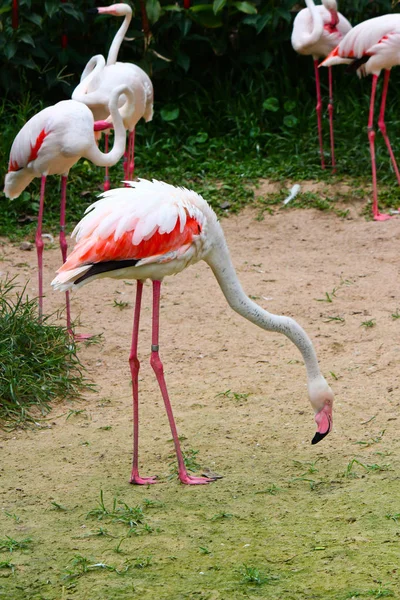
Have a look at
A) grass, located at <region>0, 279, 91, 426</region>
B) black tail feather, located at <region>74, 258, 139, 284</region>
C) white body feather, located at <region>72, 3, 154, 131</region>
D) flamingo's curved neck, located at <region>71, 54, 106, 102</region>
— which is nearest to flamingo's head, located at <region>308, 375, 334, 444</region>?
black tail feather, located at <region>74, 258, 139, 284</region>

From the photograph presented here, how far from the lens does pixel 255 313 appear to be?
406 centimetres

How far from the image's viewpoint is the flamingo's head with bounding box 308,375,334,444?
3.93m

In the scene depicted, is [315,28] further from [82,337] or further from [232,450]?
[232,450]

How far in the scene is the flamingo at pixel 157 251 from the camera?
12.7 ft

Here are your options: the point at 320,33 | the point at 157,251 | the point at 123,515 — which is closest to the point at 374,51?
the point at 320,33

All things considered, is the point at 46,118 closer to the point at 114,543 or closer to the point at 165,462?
the point at 165,462

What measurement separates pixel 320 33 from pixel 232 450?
471 cm

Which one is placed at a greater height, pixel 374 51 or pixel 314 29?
pixel 314 29

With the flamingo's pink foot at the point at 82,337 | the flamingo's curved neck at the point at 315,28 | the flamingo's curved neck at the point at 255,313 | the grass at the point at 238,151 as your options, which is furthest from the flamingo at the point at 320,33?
the flamingo's curved neck at the point at 255,313

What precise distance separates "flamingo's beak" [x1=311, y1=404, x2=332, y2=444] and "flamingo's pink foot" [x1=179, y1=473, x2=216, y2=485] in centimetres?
48

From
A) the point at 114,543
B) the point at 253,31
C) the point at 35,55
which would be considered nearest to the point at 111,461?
the point at 114,543

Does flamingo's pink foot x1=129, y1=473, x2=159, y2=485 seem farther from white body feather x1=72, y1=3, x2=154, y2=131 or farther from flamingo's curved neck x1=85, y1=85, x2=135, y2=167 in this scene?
white body feather x1=72, y1=3, x2=154, y2=131

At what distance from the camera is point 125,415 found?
4730 mm

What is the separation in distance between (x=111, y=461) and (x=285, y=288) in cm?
233
